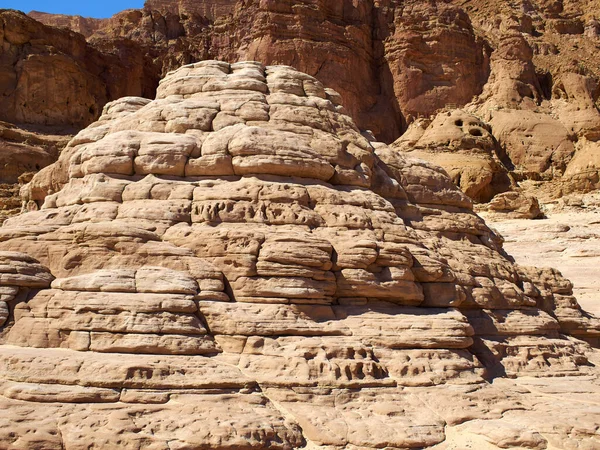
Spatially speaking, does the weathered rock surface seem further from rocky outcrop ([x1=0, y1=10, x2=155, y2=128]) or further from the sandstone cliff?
rocky outcrop ([x1=0, y1=10, x2=155, y2=128])

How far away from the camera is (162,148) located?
1182cm

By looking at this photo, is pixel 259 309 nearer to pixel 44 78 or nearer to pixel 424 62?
pixel 44 78

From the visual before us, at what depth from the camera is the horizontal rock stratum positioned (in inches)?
333

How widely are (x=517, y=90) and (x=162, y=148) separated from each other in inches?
1599

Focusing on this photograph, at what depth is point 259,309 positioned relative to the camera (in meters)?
9.94

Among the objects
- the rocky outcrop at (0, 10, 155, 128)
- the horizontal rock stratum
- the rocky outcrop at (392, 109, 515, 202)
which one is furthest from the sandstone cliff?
the horizontal rock stratum

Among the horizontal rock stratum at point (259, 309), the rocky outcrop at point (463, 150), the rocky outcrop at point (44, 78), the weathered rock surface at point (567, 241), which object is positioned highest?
the rocky outcrop at point (44, 78)

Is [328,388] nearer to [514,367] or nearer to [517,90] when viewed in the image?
[514,367]

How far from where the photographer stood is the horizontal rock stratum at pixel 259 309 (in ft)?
27.7

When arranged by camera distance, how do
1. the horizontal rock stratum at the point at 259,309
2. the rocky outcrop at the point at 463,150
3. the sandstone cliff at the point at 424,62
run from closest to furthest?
the horizontal rock stratum at the point at 259,309
the rocky outcrop at the point at 463,150
the sandstone cliff at the point at 424,62

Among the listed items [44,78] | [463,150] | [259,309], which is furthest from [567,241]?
[44,78]

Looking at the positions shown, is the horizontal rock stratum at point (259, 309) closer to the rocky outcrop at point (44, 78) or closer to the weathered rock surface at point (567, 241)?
the weathered rock surface at point (567, 241)

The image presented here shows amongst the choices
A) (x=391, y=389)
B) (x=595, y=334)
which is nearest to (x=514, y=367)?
(x=391, y=389)

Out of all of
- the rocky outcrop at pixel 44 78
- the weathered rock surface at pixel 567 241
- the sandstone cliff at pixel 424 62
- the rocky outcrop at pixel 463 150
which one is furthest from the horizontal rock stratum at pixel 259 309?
the rocky outcrop at pixel 44 78
